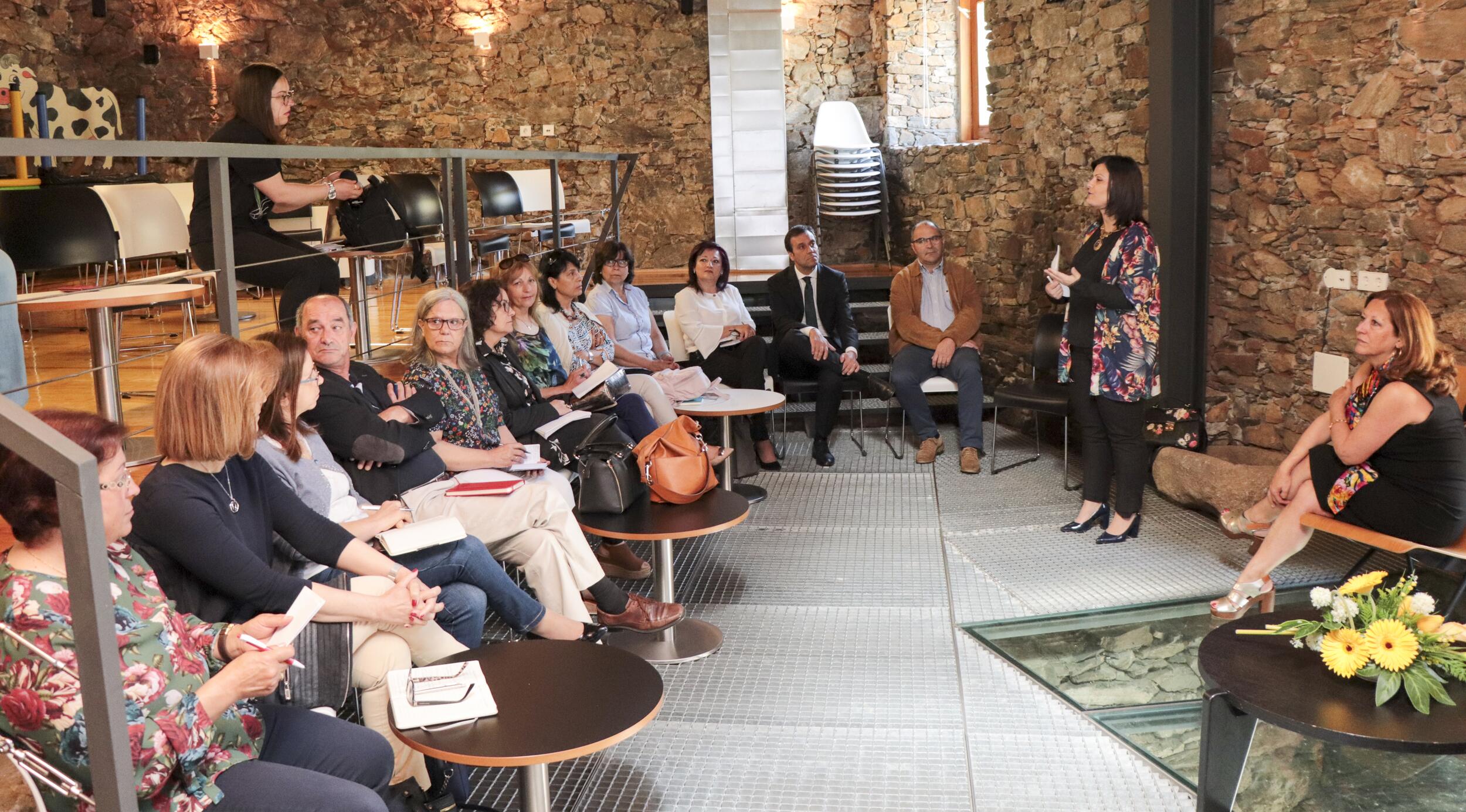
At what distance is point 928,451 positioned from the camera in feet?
20.0

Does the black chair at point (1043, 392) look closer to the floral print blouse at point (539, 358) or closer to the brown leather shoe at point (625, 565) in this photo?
the brown leather shoe at point (625, 565)

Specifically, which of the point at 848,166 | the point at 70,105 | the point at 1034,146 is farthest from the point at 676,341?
the point at 70,105

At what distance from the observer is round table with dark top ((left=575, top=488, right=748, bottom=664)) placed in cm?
348

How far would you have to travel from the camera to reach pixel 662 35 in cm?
1073

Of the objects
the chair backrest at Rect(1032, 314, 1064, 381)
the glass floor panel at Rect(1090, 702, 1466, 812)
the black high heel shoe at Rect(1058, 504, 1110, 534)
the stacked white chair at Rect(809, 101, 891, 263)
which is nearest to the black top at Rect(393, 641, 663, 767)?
the glass floor panel at Rect(1090, 702, 1466, 812)

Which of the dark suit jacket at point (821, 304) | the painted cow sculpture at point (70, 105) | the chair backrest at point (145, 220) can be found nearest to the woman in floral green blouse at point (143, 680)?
the chair backrest at point (145, 220)

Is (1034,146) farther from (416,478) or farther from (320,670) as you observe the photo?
(320,670)

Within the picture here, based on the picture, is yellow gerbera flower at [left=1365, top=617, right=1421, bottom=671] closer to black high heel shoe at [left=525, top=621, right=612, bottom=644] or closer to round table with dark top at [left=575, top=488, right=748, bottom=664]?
round table with dark top at [left=575, top=488, right=748, bottom=664]

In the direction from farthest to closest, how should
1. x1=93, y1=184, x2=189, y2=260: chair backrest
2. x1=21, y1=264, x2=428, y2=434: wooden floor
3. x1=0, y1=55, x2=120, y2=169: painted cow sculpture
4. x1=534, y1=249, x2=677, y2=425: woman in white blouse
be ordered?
x1=0, y1=55, x2=120, y2=169: painted cow sculpture
x1=534, y1=249, x2=677, y2=425: woman in white blouse
x1=93, y1=184, x2=189, y2=260: chair backrest
x1=21, y1=264, x2=428, y2=434: wooden floor

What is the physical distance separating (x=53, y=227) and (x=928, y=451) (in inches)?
160

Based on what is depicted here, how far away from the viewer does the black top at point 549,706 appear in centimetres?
195

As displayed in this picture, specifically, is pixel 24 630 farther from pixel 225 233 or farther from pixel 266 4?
pixel 266 4

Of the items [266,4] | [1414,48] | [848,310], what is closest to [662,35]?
[266,4]

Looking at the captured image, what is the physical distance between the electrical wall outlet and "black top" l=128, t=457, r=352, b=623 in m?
4.09
